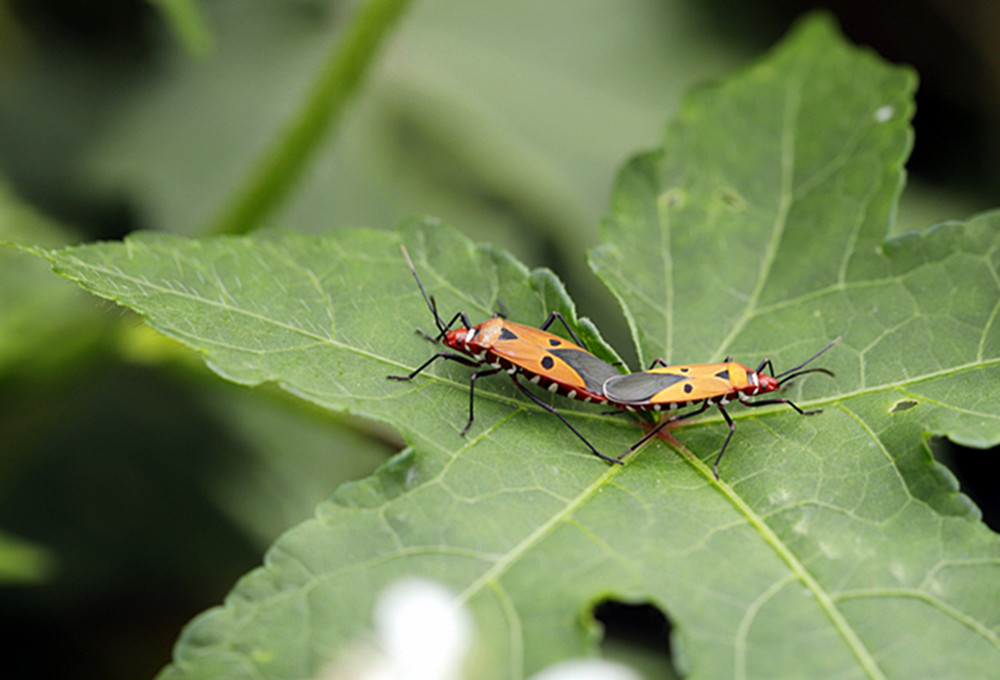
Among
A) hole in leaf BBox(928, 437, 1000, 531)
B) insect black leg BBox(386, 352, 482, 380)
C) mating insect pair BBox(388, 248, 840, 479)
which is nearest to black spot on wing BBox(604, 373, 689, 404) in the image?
mating insect pair BBox(388, 248, 840, 479)

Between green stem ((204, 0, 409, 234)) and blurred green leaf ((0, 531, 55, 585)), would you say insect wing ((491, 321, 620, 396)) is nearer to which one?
green stem ((204, 0, 409, 234))

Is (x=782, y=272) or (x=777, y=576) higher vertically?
(x=782, y=272)

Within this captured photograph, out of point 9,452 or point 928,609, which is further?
point 9,452

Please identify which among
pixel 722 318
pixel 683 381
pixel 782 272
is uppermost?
pixel 782 272

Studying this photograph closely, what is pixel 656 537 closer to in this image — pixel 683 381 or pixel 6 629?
pixel 683 381

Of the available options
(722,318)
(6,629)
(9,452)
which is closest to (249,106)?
(9,452)

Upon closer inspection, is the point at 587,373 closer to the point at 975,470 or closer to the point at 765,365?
the point at 765,365

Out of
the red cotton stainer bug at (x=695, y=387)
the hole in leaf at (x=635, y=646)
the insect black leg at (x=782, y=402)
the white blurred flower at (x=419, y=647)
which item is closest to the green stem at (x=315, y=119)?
the red cotton stainer bug at (x=695, y=387)
